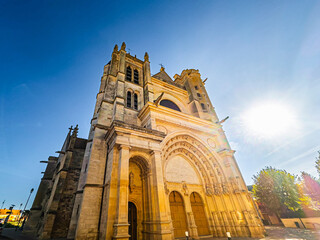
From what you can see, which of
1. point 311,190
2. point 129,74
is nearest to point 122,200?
point 129,74

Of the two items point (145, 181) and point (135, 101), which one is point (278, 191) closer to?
point (145, 181)

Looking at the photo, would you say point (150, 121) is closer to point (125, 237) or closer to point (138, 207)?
point (138, 207)

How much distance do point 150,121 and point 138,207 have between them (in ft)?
Result: 18.6

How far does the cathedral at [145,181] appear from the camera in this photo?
→ 7.27m

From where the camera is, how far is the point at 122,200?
662 centimetres

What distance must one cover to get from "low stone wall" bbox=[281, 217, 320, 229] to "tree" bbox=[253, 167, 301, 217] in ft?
2.75

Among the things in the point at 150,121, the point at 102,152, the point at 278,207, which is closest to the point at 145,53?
the point at 150,121

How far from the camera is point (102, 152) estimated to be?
9.62m

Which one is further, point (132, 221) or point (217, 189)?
point (217, 189)

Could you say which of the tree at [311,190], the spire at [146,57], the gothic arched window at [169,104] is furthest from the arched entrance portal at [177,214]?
the tree at [311,190]

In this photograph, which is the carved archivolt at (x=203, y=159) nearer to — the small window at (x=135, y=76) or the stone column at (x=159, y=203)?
the stone column at (x=159, y=203)

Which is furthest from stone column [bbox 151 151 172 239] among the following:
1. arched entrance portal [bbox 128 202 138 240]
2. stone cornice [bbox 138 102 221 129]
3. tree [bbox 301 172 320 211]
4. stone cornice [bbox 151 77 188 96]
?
tree [bbox 301 172 320 211]

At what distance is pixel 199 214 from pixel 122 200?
23.5ft

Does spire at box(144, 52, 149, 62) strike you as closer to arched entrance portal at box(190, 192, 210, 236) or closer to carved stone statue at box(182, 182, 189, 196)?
carved stone statue at box(182, 182, 189, 196)
